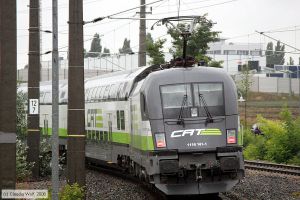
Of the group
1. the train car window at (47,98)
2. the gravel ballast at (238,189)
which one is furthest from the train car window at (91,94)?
the train car window at (47,98)

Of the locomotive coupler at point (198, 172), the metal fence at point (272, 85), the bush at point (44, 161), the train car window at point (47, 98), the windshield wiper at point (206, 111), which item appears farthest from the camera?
the metal fence at point (272, 85)

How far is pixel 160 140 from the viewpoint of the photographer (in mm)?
15328

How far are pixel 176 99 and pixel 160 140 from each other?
1053 mm

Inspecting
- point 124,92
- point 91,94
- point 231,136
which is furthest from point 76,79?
point 91,94

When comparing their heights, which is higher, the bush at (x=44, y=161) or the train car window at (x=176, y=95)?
the train car window at (x=176, y=95)

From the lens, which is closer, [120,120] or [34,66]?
[120,120]

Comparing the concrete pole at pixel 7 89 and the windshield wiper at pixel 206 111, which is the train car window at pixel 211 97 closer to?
the windshield wiper at pixel 206 111

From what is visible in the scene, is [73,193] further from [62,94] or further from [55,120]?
[62,94]

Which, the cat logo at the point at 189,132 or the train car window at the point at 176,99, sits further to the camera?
the train car window at the point at 176,99

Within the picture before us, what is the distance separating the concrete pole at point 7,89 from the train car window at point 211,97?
224 inches

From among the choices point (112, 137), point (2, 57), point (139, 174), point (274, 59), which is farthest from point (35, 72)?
point (274, 59)

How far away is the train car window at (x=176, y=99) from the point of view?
1563 cm

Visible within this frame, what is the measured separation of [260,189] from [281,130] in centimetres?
1569

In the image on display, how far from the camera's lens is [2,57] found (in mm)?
11008
